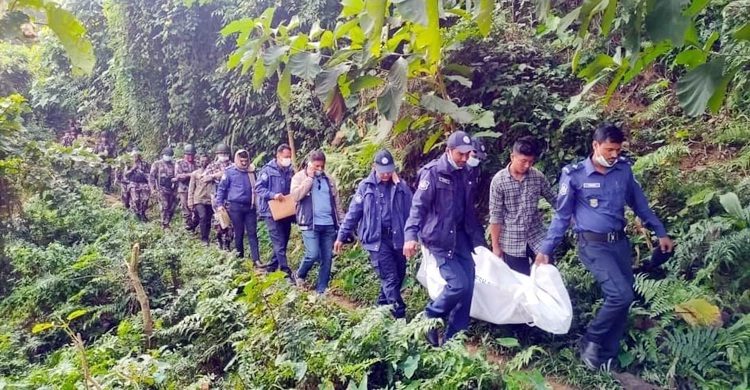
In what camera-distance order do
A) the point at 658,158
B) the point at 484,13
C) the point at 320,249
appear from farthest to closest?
the point at 320,249, the point at 658,158, the point at 484,13

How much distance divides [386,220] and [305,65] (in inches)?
122

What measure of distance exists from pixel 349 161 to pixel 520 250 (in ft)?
13.2

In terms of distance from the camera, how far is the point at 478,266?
201 inches

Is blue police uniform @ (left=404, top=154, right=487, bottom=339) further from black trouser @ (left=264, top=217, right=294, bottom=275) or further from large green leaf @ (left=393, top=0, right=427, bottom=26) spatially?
large green leaf @ (left=393, top=0, right=427, bottom=26)

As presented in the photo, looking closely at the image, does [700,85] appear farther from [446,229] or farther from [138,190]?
[138,190]

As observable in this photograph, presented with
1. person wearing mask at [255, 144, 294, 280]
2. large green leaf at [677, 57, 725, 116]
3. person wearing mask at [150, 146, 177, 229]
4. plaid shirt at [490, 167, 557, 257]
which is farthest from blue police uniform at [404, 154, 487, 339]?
person wearing mask at [150, 146, 177, 229]

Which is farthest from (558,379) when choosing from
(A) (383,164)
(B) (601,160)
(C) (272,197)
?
(C) (272,197)

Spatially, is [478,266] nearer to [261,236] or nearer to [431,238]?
[431,238]

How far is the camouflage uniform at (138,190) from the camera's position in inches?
510

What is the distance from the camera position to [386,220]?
223 inches

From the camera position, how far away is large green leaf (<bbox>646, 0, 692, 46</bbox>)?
1.68m

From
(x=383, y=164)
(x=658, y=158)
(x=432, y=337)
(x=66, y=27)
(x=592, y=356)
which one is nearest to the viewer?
(x=66, y=27)

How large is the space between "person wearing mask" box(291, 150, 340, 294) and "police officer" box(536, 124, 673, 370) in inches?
111

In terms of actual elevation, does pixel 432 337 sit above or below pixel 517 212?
below
